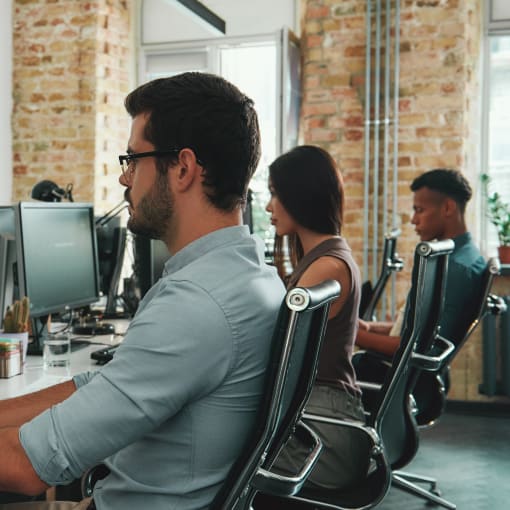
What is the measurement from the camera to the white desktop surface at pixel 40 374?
187 cm

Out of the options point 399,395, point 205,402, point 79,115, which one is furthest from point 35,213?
point 79,115

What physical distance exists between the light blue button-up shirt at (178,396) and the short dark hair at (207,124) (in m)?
0.09

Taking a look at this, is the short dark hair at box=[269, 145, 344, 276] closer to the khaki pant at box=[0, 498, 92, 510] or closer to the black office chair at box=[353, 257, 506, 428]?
the black office chair at box=[353, 257, 506, 428]

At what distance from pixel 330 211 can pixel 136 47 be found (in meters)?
3.59

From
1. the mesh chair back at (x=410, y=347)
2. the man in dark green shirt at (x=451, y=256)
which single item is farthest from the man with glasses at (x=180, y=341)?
the man in dark green shirt at (x=451, y=256)

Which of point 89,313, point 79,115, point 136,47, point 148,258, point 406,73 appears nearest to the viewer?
point 148,258

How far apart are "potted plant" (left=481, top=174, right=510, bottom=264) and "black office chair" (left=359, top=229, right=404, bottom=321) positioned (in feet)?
3.55

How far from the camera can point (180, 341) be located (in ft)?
3.34

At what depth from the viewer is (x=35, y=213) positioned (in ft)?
7.97

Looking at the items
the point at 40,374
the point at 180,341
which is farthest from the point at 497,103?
the point at 180,341

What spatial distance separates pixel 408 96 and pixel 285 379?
3.67 m

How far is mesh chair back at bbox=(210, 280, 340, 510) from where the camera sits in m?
1.03

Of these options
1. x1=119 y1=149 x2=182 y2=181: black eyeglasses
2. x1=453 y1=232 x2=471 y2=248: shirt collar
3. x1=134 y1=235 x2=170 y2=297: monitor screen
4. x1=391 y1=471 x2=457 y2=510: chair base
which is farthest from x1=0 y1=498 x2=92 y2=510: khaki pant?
x1=453 y1=232 x2=471 y2=248: shirt collar

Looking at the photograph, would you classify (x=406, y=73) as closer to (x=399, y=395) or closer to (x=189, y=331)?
(x=399, y=395)
